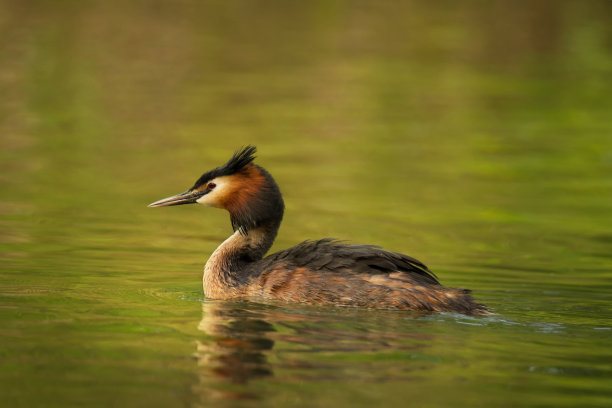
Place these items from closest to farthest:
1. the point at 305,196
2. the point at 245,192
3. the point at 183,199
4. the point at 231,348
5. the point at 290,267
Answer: the point at 231,348 → the point at 290,267 → the point at 245,192 → the point at 183,199 → the point at 305,196

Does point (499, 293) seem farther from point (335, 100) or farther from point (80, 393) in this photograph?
point (335, 100)

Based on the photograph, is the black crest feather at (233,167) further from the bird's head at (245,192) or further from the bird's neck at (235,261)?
the bird's neck at (235,261)

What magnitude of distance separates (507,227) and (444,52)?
1862cm

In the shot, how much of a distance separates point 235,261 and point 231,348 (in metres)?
2.28

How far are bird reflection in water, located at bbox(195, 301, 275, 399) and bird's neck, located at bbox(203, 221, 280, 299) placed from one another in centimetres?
31

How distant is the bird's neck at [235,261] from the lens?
9625mm

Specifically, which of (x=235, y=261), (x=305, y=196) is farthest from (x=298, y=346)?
(x=305, y=196)

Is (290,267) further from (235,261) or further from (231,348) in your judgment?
(231,348)

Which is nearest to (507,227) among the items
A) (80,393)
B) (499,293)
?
(499,293)

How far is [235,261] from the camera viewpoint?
9891mm

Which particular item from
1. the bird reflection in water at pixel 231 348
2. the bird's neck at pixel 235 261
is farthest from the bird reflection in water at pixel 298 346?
the bird's neck at pixel 235 261

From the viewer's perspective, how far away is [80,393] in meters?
6.51

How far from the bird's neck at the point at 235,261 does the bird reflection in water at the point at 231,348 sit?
12.1 inches

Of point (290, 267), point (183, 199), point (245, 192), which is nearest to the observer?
point (290, 267)
